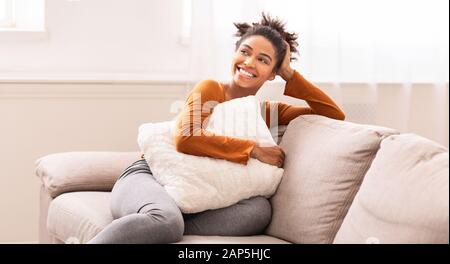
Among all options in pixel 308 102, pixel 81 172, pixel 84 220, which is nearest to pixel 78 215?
pixel 84 220

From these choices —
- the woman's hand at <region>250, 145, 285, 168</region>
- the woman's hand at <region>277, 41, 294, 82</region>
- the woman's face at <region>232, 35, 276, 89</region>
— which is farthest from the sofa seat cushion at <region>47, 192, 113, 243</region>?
the woman's hand at <region>277, 41, 294, 82</region>

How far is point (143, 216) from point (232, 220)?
28cm

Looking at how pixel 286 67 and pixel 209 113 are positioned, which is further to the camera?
pixel 286 67

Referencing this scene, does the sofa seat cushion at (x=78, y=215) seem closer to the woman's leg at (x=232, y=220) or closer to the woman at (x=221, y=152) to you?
the woman at (x=221, y=152)

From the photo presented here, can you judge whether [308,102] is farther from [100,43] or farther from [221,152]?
[100,43]

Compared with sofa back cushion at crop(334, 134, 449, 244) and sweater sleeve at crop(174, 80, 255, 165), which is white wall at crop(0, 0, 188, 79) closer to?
sweater sleeve at crop(174, 80, 255, 165)

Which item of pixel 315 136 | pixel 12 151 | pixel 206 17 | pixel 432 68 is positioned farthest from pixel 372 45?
pixel 12 151

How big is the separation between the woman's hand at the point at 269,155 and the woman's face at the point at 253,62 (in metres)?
0.25

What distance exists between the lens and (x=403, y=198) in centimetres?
187

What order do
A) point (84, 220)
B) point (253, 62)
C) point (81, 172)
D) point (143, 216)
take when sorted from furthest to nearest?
point (81, 172) < point (253, 62) < point (84, 220) < point (143, 216)

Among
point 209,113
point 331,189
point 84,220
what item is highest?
Result: point 209,113

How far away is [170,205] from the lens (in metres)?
2.23

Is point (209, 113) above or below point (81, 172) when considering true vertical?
above

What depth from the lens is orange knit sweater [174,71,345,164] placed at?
238 centimetres
